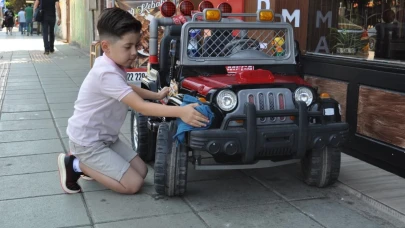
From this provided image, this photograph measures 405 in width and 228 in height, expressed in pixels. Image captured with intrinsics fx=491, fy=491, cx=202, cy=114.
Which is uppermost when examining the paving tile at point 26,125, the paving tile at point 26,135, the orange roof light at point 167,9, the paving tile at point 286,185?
the orange roof light at point 167,9

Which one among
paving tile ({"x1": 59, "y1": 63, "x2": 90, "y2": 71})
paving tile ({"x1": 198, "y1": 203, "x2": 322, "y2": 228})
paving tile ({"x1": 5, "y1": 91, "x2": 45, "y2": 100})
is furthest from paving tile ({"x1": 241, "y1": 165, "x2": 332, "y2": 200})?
paving tile ({"x1": 59, "y1": 63, "x2": 90, "y2": 71})

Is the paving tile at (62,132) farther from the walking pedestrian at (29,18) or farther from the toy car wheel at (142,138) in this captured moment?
the walking pedestrian at (29,18)

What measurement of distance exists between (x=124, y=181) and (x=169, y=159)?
0.52 metres

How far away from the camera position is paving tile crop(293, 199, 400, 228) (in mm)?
3705

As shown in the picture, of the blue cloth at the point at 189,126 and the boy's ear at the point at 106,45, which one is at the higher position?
the boy's ear at the point at 106,45

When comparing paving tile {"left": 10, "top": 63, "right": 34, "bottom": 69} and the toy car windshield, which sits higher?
the toy car windshield

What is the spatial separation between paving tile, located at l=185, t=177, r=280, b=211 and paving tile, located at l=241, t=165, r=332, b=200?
0.37ft

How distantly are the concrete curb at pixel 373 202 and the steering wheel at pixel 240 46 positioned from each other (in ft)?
4.98

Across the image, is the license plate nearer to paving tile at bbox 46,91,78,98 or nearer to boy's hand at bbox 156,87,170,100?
paving tile at bbox 46,91,78,98

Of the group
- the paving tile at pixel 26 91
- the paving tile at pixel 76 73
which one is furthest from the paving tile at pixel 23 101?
the paving tile at pixel 76 73

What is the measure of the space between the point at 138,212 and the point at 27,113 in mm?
4399

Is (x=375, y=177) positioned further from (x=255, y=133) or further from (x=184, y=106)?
(x=184, y=106)

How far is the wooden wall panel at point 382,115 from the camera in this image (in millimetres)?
4754

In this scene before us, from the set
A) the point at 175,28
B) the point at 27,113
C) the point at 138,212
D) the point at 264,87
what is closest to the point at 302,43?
the point at 175,28
